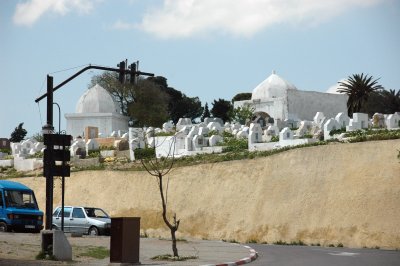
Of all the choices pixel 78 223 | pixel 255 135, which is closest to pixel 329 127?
pixel 255 135

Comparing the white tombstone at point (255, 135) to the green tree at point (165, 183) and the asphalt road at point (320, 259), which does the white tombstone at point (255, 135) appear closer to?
the green tree at point (165, 183)

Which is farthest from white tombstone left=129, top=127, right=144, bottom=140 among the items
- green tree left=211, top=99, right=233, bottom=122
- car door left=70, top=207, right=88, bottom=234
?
green tree left=211, top=99, right=233, bottom=122

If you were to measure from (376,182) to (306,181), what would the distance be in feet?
13.5

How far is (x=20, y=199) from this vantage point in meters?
30.6

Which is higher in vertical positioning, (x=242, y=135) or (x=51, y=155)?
(x=242, y=135)

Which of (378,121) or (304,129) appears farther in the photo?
(304,129)

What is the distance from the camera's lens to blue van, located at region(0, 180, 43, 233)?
96.0ft

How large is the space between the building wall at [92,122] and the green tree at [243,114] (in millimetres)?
12101

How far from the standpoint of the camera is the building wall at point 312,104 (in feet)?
203

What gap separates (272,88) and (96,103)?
17737 millimetres

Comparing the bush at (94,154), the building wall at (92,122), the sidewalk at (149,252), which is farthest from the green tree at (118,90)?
the sidewalk at (149,252)

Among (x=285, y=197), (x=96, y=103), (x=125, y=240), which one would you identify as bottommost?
(x=125, y=240)

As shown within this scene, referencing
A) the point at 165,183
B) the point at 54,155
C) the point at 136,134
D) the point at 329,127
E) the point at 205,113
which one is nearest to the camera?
the point at 54,155

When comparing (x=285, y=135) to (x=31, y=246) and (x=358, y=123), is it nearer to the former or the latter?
(x=358, y=123)
